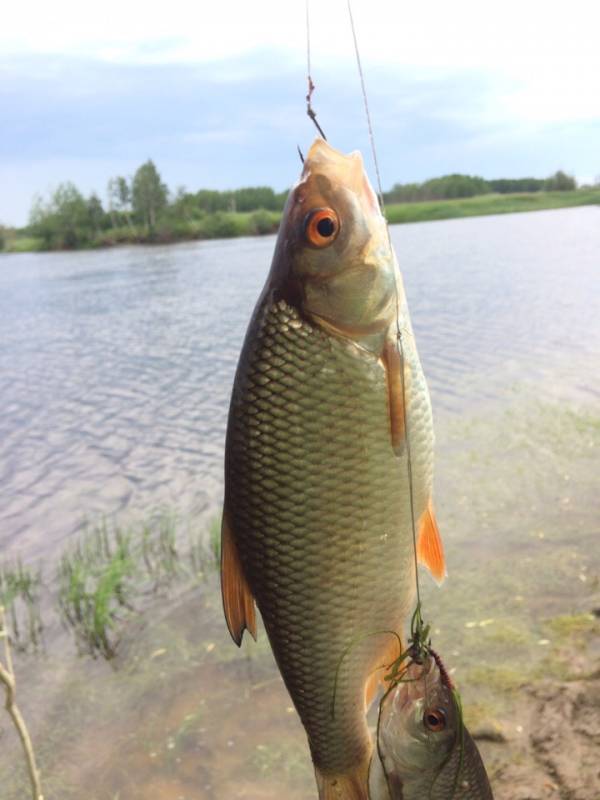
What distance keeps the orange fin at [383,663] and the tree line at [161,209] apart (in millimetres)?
76826

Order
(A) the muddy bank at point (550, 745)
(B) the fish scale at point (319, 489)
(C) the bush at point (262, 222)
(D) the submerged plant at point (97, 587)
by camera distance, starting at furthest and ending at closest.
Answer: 1. (C) the bush at point (262, 222)
2. (D) the submerged plant at point (97, 587)
3. (A) the muddy bank at point (550, 745)
4. (B) the fish scale at point (319, 489)

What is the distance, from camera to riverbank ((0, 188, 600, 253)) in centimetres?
7738

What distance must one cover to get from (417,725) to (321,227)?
1.24 meters

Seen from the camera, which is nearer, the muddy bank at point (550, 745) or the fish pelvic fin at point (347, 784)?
the fish pelvic fin at point (347, 784)

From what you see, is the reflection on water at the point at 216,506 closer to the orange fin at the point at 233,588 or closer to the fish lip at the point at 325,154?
the orange fin at the point at 233,588

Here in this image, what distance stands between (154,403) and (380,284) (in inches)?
511

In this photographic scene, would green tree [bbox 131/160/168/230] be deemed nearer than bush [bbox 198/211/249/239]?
No

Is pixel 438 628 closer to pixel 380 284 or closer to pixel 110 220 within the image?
pixel 380 284

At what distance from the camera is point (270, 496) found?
5.77ft

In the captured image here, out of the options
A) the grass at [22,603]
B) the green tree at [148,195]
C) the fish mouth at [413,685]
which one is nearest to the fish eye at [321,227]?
the fish mouth at [413,685]

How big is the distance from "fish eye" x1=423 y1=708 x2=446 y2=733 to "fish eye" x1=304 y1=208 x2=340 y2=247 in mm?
1171

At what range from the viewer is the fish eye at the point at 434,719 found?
195 cm

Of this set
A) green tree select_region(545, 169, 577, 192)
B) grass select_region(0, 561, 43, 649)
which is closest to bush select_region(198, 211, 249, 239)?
green tree select_region(545, 169, 577, 192)

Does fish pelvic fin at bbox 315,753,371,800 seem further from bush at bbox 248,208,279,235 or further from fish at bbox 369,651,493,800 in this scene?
bush at bbox 248,208,279,235
